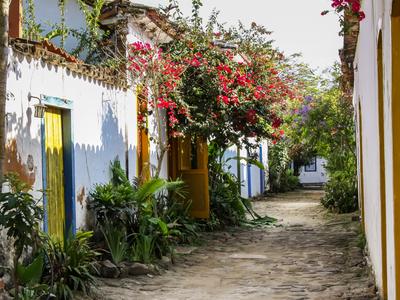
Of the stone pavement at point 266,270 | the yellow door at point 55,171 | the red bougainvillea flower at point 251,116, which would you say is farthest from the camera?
the red bougainvillea flower at point 251,116

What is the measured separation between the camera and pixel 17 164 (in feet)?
23.1

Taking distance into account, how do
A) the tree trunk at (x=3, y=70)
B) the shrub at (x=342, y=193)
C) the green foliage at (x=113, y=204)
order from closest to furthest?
the tree trunk at (x=3, y=70) < the green foliage at (x=113, y=204) < the shrub at (x=342, y=193)

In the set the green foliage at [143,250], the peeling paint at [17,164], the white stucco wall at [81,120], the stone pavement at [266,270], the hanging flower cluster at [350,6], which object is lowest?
the stone pavement at [266,270]

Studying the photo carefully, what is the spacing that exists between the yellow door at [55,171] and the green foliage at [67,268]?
727 millimetres

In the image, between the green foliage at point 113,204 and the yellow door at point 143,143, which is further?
the yellow door at point 143,143

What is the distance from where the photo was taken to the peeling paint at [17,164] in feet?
22.3

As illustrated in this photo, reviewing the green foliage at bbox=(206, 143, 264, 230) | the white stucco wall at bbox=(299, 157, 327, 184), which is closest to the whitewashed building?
the green foliage at bbox=(206, 143, 264, 230)

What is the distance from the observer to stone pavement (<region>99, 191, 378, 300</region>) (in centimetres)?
753

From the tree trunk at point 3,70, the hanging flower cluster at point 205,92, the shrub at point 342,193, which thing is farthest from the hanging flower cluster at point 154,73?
the shrub at point 342,193

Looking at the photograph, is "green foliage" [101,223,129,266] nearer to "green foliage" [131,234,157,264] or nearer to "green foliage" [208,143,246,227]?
"green foliage" [131,234,157,264]

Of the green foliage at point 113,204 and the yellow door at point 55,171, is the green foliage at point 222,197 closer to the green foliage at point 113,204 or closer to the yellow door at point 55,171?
the green foliage at point 113,204

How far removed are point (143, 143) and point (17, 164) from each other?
500 cm

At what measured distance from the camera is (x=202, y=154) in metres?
13.9

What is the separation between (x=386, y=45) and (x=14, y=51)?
4257 millimetres
